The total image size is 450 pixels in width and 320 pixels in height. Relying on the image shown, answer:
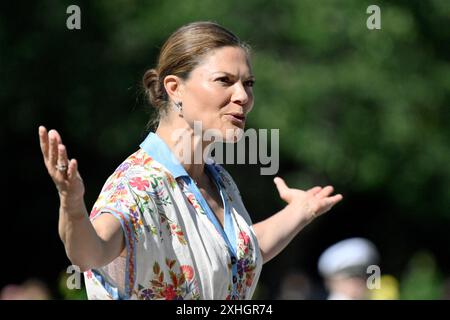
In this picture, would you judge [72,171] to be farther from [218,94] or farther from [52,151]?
[218,94]

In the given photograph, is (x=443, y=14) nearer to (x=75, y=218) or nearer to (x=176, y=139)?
(x=176, y=139)

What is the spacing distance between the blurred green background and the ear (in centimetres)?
736

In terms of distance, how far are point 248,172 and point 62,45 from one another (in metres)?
3.22

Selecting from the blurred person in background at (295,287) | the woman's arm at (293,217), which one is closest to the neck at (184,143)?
the woman's arm at (293,217)

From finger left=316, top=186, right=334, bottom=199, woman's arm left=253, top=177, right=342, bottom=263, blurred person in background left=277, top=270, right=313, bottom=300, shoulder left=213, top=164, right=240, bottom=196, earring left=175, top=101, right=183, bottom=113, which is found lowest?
blurred person in background left=277, top=270, right=313, bottom=300

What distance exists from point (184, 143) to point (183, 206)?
0.89 feet

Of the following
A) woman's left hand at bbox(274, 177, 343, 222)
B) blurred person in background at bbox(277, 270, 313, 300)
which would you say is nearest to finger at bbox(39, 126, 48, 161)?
woman's left hand at bbox(274, 177, 343, 222)

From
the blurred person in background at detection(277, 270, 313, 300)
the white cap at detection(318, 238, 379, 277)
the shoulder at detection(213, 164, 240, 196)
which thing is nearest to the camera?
the shoulder at detection(213, 164, 240, 196)

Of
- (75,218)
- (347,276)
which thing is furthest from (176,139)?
(347,276)

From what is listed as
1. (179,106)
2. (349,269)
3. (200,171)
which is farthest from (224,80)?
(349,269)

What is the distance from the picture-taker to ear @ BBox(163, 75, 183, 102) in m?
3.53

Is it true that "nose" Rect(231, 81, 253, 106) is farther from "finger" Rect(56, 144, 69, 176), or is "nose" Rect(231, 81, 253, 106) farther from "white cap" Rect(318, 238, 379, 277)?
"white cap" Rect(318, 238, 379, 277)

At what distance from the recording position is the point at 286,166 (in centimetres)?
1329

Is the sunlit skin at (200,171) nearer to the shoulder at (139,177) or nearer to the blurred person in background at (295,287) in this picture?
the shoulder at (139,177)
